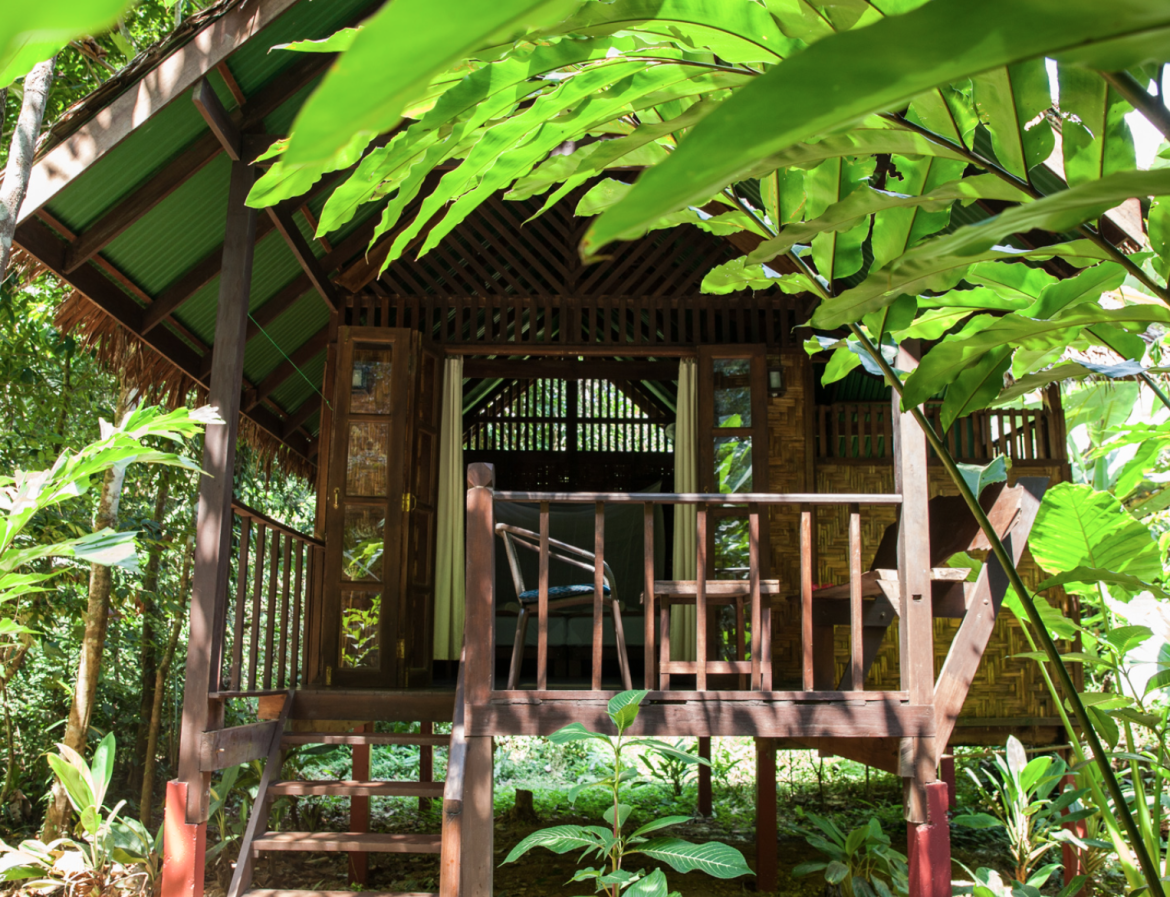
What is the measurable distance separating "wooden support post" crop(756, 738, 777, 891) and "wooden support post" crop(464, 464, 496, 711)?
8.02 ft

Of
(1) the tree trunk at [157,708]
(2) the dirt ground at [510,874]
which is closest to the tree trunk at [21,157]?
(2) the dirt ground at [510,874]

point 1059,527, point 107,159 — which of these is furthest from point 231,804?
point 1059,527

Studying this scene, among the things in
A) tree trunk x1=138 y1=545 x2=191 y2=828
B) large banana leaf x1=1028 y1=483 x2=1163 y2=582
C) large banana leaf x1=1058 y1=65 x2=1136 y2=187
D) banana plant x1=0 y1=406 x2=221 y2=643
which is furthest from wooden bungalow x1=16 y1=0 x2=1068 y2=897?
large banana leaf x1=1058 y1=65 x2=1136 y2=187

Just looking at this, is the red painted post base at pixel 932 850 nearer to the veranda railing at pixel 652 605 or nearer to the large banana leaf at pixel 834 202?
the veranda railing at pixel 652 605

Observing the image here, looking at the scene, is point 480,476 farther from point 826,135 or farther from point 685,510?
point 826,135

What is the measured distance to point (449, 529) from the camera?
20.8 feet

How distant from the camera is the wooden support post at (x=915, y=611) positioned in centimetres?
358

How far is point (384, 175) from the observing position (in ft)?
2.61

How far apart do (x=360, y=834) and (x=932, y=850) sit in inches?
88.0

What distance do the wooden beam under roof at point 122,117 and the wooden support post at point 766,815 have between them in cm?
433

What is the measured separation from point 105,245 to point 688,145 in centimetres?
466

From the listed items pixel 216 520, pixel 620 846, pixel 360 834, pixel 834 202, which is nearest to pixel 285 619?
pixel 216 520

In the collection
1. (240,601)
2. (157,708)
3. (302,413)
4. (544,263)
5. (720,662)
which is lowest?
(157,708)

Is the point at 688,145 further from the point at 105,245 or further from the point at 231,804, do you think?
the point at 231,804
